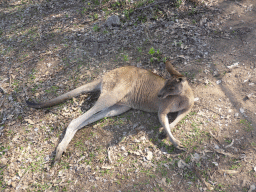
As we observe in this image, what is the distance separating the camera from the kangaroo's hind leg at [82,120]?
3.76 metres

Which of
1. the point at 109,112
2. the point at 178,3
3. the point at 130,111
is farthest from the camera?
the point at 178,3

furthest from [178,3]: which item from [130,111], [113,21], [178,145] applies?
[178,145]

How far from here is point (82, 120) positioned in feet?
13.1

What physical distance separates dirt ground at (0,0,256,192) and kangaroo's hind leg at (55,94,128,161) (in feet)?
0.51

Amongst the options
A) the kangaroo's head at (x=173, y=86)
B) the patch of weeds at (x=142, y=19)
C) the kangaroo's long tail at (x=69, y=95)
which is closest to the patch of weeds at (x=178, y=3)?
the patch of weeds at (x=142, y=19)

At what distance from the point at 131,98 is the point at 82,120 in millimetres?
1235

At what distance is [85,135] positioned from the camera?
4.05 m

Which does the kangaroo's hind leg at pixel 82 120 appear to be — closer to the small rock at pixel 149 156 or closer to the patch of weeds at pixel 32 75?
the small rock at pixel 149 156

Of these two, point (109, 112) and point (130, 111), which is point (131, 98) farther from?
point (109, 112)

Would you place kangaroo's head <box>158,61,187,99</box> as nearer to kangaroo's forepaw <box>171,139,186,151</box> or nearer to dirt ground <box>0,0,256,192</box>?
dirt ground <box>0,0,256,192</box>

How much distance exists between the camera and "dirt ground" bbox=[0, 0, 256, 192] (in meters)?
3.41

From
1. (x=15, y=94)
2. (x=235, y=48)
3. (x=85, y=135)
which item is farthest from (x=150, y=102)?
(x=15, y=94)

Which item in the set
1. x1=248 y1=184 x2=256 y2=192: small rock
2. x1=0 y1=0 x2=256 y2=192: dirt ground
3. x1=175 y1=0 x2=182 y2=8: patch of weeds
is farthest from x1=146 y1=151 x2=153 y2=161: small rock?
x1=175 y1=0 x2=182 y2=8: patch of weeds

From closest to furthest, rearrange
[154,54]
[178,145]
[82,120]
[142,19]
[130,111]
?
[178,145] → [82,120] → [130,111] → [154,54] → [142,19]
